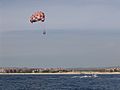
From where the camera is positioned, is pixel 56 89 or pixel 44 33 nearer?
pixel 44 33

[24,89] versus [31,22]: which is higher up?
[31,22]

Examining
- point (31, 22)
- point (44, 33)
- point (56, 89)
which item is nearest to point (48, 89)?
point (56, 89)

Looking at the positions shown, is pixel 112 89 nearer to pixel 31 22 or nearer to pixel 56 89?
pixel 56 89

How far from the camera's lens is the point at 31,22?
77000mm

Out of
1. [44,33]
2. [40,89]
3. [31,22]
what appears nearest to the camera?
[44,33]

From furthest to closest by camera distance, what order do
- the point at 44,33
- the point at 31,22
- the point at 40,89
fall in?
the point at 40,89 → the point at 31,22 → the point at 44,33

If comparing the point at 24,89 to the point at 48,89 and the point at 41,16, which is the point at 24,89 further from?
the point at 41,16

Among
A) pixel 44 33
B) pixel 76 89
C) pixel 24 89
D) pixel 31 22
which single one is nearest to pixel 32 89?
pixel 24 89

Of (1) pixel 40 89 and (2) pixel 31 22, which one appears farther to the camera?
(1) pixel 40 89

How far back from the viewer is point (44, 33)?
223 feet

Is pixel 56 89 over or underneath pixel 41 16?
underneath

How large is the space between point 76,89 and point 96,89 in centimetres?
396

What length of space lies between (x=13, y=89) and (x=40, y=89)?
5538 mm

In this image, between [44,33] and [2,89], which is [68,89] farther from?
[44,33]
